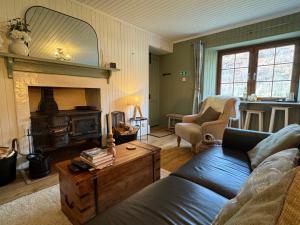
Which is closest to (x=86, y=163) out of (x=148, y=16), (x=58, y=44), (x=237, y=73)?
(x=58, y=44)

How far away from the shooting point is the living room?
3.15ft

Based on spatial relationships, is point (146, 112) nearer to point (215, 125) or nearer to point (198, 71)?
point (198, 71)

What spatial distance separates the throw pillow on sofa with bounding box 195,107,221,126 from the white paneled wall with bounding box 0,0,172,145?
1491 mm

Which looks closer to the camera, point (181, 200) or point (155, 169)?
point (181, 200)

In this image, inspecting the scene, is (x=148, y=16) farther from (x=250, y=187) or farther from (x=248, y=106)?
(x=250, y=187)

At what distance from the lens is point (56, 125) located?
2.41 m

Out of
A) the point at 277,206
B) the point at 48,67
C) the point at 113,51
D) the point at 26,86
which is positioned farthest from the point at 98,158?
the point at 113,51

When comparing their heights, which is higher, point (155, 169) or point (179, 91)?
point (179, 91)

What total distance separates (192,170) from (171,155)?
1427 millimetres

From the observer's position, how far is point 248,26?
3.40 metres

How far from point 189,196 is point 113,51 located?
9.98ft

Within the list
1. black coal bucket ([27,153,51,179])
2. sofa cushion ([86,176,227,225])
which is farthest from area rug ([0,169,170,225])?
sofa cushion ([86,176,227,225])

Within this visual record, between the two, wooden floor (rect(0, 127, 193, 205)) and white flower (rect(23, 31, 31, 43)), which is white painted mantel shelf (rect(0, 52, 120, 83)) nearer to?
white flower (rect(23, 31, 31, 43))

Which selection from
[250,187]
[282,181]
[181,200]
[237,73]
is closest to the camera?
[282,181]
